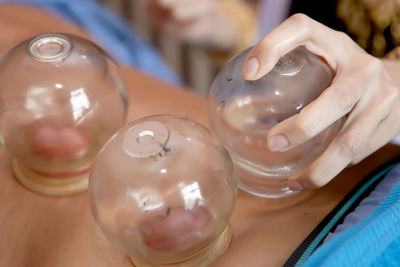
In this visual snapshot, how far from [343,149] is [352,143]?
0.01m

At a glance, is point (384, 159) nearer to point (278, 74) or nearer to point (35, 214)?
point (278, 74)

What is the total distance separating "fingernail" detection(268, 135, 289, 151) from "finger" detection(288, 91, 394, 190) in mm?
60

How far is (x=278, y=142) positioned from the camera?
54 centimetres

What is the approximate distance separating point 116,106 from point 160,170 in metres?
0.20

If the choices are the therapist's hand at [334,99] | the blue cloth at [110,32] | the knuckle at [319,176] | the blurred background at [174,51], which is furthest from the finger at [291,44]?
the blurred background at [174,51]

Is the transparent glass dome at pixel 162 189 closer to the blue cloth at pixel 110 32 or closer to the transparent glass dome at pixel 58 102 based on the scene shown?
the transparent glass dome at pixel 58 102

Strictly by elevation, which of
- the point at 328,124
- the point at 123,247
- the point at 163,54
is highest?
the point at 328,124

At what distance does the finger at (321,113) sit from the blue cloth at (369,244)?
103 mm

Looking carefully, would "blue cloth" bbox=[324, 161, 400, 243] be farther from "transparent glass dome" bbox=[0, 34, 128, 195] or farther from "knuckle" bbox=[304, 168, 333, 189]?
"transparent glass dome" bbox=[0, 34, 128, 195]

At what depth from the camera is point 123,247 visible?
52 centimetres

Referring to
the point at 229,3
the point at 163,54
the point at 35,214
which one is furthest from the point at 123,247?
the point at 163,54

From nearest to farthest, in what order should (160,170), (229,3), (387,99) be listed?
(160,170) → (387,99) → (229,3)

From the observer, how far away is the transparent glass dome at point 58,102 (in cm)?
61

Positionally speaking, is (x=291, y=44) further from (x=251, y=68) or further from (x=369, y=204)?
(x=369, y=204)
